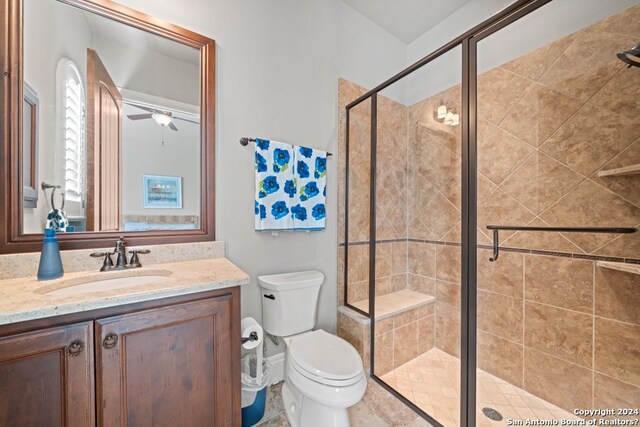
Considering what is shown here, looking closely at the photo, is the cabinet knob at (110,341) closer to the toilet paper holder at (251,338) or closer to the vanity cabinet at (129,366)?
the vanity cabinet at (129,366)

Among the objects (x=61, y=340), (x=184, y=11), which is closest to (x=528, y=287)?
(x=61, y=340)

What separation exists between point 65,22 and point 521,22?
2584mm

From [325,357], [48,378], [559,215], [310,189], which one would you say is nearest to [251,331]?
[325,357]

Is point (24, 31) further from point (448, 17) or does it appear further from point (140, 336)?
point (448, 17)

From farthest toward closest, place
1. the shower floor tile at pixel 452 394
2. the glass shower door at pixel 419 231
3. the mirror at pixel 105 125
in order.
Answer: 1. the glass shower door at pixel 419 231
2. the shower floor tile at pixel 452 394
3. the mirror at pixel 105 125

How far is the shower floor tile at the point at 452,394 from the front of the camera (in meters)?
1.46

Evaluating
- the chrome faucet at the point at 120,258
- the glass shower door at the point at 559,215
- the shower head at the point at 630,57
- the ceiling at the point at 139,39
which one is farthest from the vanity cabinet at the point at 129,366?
the shower head at the point at 630,57

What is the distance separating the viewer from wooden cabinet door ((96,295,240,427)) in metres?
0.82

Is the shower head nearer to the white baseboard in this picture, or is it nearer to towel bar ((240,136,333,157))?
towel bar ((240,136,333,157))

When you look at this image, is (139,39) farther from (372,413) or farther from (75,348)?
(372,413)

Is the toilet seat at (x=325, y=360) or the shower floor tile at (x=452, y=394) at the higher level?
the toilet seat at (x=325, y=360)

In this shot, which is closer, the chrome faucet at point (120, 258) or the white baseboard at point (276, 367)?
the chrome faucet at point (120, 258)

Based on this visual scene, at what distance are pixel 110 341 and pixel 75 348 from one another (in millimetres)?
83

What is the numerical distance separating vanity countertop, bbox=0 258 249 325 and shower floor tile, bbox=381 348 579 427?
Answer: 1410 mm
